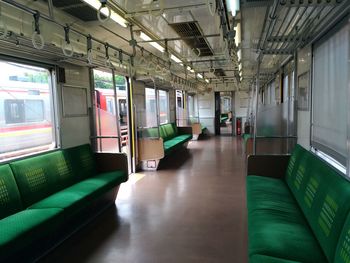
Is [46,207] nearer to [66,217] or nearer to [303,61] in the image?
[66,217]

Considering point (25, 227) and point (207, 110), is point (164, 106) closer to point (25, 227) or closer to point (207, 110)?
point (207, 110)

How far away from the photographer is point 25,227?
85.5 inches

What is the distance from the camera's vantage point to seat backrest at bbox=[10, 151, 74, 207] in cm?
281

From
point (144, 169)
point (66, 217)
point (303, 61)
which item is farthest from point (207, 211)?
point (144, 169)

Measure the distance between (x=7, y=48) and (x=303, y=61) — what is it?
348 cm

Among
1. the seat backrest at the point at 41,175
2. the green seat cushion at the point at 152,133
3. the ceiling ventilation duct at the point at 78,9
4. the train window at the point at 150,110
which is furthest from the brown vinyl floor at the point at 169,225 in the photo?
the ceiling ventilation duct at the point at 78,9

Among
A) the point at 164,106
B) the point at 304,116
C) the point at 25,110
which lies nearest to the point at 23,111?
the point at 25,110

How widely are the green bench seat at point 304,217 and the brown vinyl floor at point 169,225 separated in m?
0.50

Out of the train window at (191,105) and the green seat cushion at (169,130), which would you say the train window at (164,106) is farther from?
the train window at (191,105)

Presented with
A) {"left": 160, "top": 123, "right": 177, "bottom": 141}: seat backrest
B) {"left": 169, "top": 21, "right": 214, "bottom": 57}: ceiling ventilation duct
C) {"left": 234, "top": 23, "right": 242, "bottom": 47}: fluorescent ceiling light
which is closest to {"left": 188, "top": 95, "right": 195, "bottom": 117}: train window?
{"left": 160, "top": 123, "right": 177, "bottom": 141}: seat backrest

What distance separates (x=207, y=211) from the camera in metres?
3.55

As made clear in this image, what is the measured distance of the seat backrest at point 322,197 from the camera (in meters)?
1.67

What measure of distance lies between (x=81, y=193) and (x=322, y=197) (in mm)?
2380

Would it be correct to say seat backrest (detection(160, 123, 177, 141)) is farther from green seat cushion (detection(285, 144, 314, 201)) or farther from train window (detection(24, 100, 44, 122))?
green seat cushion (detection(285, 144, 314, 201))
